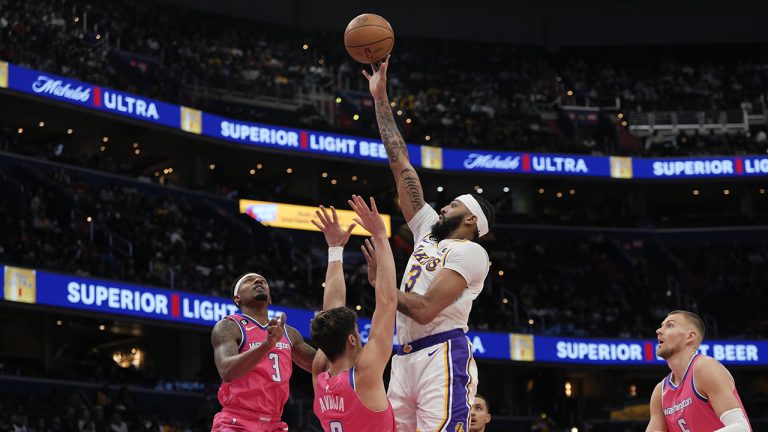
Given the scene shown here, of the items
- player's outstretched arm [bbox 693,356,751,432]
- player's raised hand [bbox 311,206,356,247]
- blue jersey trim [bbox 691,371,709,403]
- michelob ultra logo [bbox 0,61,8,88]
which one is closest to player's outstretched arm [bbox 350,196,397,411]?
player's raised hand [bbox 311,206,356,247]

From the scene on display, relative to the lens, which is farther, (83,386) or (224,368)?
(83,386)

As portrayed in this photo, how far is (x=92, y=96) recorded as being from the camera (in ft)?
109

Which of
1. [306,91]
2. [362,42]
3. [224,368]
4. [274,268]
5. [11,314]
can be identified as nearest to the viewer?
[224,368]

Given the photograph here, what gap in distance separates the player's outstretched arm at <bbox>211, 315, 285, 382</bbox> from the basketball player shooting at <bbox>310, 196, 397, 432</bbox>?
667mm

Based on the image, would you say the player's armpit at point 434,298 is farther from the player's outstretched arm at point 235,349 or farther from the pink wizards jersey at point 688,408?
the pink wizards jersey at point 688,408

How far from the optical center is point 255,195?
38.5 metres

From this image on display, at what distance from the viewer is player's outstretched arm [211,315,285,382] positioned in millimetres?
A: 7637

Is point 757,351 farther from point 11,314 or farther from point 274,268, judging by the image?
point 11,314

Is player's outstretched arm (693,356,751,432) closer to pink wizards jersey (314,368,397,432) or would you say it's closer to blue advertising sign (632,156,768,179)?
pink wizards jersey (314,368,397,432)

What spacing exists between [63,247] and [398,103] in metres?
17.3

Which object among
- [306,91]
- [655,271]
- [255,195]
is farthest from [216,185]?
[655,271]

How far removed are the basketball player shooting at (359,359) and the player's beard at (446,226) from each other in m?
1.17

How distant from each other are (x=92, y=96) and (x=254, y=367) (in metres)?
26.1

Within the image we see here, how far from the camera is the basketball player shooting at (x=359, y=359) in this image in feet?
22.3
